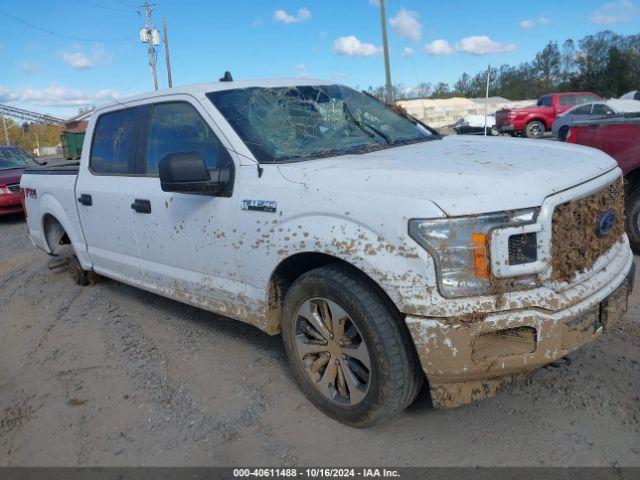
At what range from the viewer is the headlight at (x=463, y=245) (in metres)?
2.30

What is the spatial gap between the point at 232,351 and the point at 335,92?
205cm

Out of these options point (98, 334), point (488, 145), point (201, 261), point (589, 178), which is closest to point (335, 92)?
point (488, 145)

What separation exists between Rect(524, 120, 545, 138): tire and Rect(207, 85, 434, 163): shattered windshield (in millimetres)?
20362

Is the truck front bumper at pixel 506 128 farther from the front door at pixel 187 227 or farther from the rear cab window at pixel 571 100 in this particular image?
the front door at pixel 187 227

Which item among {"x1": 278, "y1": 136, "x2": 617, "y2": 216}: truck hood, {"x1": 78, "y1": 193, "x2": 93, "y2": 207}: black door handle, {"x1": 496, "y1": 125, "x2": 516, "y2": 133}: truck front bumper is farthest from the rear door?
{"x1": 496, "y1": 125, "x2": 516, "y2": 133}: truck front bumper

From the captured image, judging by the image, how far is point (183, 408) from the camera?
318 cm

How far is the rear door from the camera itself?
4.11 m

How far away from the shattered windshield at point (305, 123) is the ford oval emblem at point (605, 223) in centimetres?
134

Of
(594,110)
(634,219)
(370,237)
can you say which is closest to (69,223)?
(370,237)

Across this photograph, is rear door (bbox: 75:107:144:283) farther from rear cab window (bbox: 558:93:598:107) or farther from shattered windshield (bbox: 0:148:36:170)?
rear cab window (bbox: 558:93:598:107)

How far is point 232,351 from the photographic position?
12.8ft

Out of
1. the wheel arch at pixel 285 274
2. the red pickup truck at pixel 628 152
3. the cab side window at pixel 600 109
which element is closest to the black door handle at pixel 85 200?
the wheel arch at pixel 285 274

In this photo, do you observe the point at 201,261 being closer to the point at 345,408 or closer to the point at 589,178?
the point at 345,408

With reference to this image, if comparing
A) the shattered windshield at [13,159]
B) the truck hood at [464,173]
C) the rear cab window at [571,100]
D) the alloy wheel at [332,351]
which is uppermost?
the rear cab window at [571,100]
